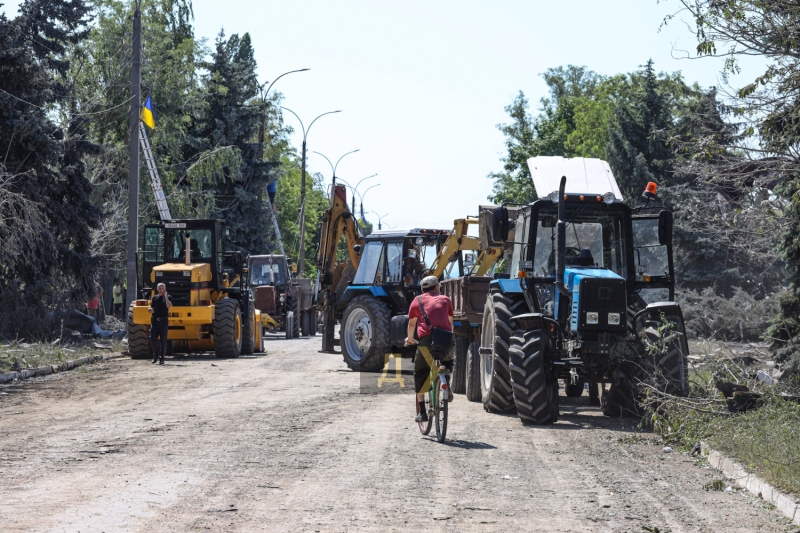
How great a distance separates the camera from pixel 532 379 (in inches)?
516

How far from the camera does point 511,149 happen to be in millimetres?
60250

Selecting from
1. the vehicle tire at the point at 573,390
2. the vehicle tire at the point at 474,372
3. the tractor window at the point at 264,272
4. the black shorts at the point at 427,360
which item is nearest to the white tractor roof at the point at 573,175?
the vehicle tire at the point at 474,372

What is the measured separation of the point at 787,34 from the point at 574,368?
15.3 ft

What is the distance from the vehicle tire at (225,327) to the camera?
26547 millimetres

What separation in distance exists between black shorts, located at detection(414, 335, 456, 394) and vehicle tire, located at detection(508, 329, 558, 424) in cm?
105

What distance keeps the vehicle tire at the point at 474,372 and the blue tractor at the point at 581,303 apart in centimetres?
56

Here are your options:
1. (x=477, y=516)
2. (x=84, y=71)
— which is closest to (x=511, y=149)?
(x=84, y=71)

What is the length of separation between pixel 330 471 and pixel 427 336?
10.0ft

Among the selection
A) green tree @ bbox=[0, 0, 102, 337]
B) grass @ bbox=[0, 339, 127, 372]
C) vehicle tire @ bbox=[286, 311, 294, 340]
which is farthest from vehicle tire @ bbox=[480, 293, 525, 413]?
vehicle tire @ bbox=[286, 311, 294, 340]

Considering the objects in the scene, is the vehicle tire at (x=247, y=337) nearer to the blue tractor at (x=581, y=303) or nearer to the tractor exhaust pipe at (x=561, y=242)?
the blue tractor at (x=581, y=303)

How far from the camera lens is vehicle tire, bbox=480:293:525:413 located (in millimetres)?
14008

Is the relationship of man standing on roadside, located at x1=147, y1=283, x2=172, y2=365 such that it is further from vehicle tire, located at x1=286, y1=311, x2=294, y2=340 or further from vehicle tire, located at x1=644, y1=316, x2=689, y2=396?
vehicle tire, located at x1=644, y1=316, x2=689, y2=396

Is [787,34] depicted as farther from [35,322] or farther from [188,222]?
A: [35,322]

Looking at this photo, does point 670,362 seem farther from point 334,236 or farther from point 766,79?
point 334,236
